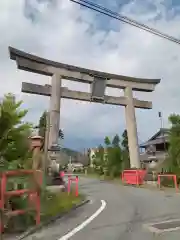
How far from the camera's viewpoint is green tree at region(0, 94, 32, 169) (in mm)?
8625

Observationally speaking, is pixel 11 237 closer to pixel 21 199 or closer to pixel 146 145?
pixel 21 199

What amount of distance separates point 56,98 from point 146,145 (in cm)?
3350

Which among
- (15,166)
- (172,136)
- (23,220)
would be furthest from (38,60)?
(23,220)

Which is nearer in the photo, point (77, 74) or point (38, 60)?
point (38, 60)

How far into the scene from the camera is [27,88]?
84.9ft

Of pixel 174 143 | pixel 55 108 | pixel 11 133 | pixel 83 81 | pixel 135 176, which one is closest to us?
pixel 11 133

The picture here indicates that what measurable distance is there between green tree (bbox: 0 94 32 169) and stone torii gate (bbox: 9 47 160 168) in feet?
54.0

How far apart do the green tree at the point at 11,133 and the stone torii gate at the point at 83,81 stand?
54.0 ft

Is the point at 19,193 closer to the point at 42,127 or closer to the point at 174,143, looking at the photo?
the point at 174,143

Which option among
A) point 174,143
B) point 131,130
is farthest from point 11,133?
point 131,130

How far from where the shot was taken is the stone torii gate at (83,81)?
26.1 m

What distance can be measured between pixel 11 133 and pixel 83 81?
20.8 metres

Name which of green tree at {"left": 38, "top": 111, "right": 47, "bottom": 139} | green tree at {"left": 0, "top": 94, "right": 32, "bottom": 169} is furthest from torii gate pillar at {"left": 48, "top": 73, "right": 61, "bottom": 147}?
green tree at {"left": 0, "top": 94, "right": 32, "bottom": 169}

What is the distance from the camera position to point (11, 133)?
8883mm
